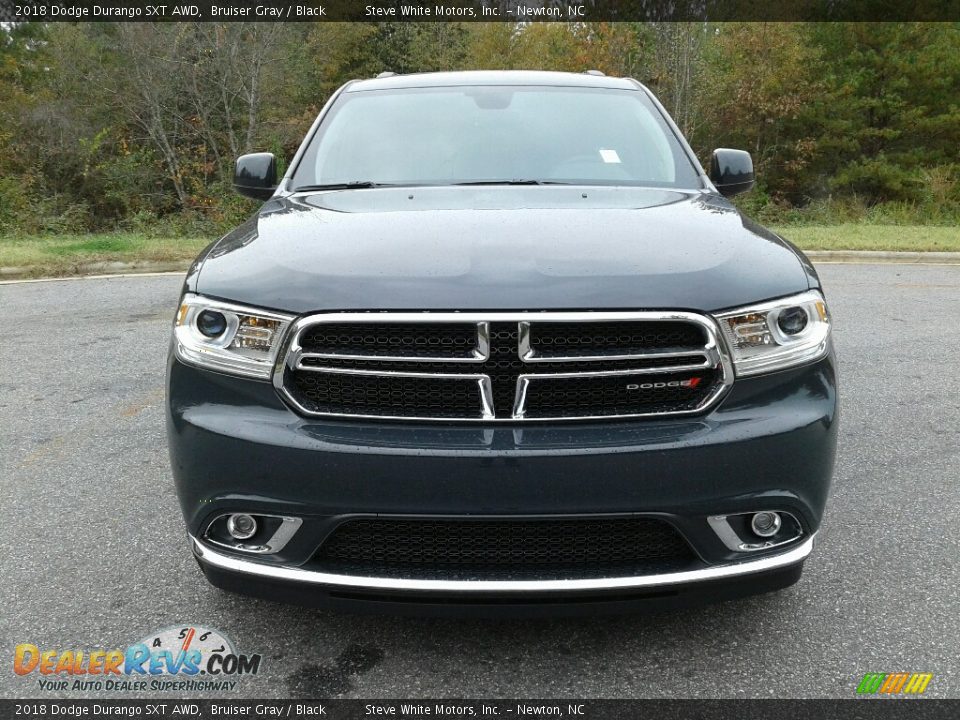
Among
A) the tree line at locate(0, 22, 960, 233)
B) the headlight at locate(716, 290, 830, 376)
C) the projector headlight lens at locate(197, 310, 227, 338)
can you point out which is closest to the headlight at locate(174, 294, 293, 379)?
the projector headlight lens at locate(197, 310, 227, 338)

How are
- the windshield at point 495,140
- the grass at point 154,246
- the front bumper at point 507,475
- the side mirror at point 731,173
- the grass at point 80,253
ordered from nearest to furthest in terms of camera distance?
the front bumper at point 507,475
the windshield at point 495,140
the side mirror at point 731,173
the grass at point 80,253
the grass at point 154,246

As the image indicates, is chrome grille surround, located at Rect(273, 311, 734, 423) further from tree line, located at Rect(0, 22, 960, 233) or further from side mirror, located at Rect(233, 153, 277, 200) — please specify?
tree line, located at Rect(0, 22, 960, 233)

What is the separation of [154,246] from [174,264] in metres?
1.52

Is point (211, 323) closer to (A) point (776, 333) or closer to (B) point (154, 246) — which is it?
(A) point (776, 333)

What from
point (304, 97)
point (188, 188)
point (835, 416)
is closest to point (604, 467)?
point (835, 416)

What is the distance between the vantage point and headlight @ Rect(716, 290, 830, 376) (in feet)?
6.64

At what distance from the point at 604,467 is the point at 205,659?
4.14 ft

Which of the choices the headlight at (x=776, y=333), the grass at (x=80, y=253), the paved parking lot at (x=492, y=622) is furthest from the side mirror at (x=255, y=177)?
the grass at (x=80, y=253)

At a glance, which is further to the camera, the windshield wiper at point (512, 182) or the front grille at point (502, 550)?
the windshield wiper at point (512, 182)

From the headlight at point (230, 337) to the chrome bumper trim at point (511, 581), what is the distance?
0.49 m

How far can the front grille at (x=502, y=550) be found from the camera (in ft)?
6.51

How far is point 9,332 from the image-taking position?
6.45 m

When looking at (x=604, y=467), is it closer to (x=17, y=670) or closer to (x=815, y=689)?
(x=815, y=689)

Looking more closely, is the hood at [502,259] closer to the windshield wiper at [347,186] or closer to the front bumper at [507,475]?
the front bumper at [507,475]
